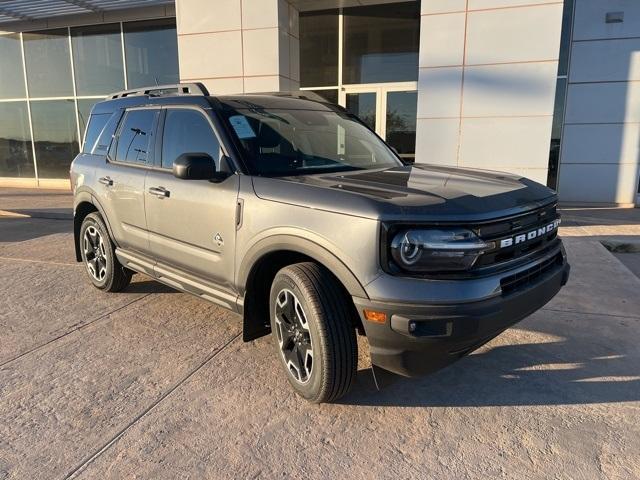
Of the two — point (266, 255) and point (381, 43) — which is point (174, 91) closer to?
point (266, 255)

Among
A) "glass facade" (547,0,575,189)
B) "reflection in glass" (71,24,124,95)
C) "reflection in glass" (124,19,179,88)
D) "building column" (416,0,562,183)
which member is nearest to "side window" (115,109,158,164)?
"building column" (416,0,562,183)

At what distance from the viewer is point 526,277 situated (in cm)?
281

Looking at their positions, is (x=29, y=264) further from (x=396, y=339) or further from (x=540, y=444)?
(x=540, y=444)

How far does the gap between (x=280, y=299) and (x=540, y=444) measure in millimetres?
1647

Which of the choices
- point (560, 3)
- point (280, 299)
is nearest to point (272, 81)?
point (560, 3)

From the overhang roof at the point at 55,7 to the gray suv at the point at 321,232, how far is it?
9.75m

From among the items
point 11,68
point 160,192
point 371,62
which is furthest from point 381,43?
point 11,68

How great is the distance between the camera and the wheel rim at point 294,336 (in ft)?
9.54

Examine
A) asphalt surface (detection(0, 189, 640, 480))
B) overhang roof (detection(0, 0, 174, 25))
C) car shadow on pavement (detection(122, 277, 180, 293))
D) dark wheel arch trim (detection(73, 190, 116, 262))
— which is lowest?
car shadow on pavement (detection(122, 277, 180, 293))

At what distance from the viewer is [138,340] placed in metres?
3.91

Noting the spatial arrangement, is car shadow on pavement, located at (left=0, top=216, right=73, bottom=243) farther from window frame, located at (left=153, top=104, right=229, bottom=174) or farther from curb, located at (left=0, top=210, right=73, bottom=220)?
window frame, located at (left=153, top=104, right=229, bottom=174)

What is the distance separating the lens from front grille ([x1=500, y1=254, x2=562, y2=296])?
2640mm

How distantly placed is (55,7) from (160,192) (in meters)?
12.2

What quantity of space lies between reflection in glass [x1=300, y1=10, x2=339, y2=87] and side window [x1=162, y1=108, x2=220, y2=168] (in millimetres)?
8420
